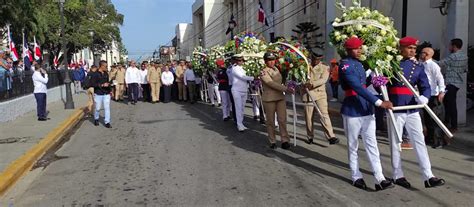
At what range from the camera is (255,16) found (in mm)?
40344

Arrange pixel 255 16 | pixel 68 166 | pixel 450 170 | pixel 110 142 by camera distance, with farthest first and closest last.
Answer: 1. pixel 255 16
2. pixel 110 142
3. pixel 68 166
4. pixel 450 170

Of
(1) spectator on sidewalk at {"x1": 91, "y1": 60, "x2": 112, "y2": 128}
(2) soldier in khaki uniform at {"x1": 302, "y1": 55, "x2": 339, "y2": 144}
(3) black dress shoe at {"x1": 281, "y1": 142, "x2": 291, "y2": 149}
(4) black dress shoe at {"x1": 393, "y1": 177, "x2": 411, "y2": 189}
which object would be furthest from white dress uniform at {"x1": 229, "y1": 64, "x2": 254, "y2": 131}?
(4) black dress shoe at {"x1": 393, "y1": 177, "x2": 411, "y2": 189}

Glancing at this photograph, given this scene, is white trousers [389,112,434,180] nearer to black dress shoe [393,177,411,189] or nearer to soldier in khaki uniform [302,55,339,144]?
black dress shoe [393,177,411,189]

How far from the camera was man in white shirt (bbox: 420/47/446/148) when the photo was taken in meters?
8.53

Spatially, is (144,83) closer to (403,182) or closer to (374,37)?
(374,37)

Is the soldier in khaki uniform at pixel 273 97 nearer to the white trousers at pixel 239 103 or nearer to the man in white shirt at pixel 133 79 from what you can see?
the white trousers at pixel 239 103

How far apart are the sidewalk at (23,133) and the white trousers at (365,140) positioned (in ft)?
17.5

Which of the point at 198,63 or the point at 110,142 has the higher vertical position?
the point at 198,63

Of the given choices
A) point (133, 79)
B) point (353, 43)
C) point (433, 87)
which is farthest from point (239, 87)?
point (133, 79)

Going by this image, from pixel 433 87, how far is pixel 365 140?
3.34 meters

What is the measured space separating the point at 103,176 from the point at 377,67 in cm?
427

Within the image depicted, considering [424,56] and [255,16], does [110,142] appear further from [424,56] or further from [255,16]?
[255,16]

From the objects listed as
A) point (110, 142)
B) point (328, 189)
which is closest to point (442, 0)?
point (328, 189)

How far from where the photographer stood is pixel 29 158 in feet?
28.2
